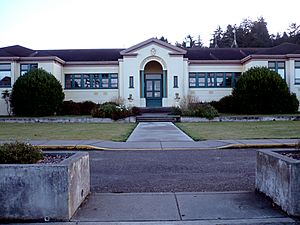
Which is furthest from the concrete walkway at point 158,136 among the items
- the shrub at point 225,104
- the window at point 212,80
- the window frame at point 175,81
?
the window at point 212,80

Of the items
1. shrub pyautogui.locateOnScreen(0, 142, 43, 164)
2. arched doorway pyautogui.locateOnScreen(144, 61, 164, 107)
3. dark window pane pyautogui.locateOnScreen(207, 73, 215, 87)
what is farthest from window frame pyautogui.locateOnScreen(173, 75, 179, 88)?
shrub pyautogui.locateOnScreen(0, 142, 43, 164)

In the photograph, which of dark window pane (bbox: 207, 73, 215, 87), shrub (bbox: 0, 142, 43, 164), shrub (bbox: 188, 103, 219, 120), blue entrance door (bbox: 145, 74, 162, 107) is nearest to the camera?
shrub (bbox: 0, 142, 43, 164)

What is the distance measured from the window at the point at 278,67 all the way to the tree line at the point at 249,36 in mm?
40337

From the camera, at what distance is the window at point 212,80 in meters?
38.0

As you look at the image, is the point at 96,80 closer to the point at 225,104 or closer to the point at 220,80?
the point at 220,80

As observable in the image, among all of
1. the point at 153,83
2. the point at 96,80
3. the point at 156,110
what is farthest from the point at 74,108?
the point at 153,83

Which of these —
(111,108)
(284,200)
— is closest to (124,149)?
(284,200)

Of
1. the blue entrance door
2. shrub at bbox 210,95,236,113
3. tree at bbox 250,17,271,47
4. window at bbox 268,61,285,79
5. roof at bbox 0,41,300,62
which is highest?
tree at bbox 250,17,271,47

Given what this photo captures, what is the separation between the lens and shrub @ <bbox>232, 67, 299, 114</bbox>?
104ft

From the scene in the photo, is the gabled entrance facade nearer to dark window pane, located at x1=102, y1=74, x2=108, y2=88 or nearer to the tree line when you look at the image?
dark window pane, located at x1=102, y1=74, x2=108, y2=88

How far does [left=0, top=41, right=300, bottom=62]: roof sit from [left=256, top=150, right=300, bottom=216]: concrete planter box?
3091 centimetres

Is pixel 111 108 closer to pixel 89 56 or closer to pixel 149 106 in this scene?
pixel 149 106

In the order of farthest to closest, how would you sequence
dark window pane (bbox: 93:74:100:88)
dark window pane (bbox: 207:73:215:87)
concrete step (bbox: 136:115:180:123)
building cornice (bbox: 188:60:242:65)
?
1. dark window pane (bbox: 207:73:215:87)
2. dark window pane (bbox: 93:74:100:88)
3. building cornice (bbox: 188:60:242:65)
4. concrete step (bbox: 136:115:180:123)

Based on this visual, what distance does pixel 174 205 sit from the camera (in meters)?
5.76
